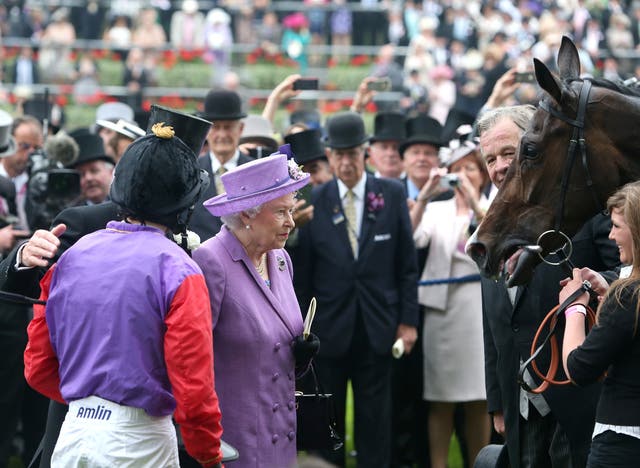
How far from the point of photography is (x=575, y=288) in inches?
201

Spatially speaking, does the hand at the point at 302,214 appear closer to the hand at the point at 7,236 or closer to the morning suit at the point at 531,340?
the hand at the point at 7,236

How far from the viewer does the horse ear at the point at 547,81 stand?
15.8ft

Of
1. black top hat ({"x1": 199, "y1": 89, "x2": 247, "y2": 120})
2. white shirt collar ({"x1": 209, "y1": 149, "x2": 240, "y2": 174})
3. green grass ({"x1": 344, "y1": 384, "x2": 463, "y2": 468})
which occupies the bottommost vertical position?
green grass ({"x1": 344, "y1": 384, "x2": 463, "y2": 468})

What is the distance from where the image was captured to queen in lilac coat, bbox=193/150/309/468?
5289 mm

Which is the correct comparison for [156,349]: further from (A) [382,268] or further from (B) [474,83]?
(B) [474,83]

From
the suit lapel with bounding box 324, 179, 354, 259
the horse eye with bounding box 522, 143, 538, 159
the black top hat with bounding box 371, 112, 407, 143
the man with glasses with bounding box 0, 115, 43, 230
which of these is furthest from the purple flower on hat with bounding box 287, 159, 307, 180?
the black top hat with bounding box 371, 112, 407, 143

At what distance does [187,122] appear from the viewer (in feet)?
19.5

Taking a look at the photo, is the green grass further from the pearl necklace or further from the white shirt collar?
the pearl necklace

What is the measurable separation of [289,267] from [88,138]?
13.1 feet

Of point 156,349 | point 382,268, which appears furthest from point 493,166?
point 382,268

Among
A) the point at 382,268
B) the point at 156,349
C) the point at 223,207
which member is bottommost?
the point at 382,268

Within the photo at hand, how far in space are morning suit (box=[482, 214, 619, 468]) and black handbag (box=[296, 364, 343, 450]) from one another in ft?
2.84

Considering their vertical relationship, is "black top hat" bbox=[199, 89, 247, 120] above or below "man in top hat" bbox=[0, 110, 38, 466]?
above

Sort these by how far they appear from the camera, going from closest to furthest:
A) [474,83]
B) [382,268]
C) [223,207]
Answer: [223,207], [382,268], [474,83]
